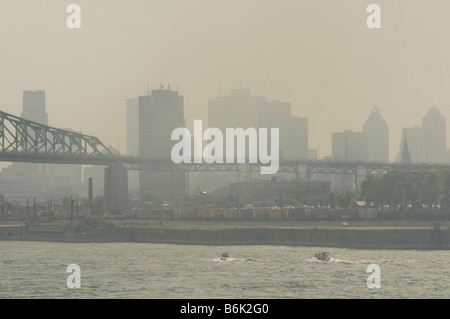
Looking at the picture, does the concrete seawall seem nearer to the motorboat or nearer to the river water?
the river water

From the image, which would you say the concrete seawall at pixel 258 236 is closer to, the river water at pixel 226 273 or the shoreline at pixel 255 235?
the shoreline at pixel 255 235

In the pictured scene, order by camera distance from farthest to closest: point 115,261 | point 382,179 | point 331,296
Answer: point 382,179
point 115,261
point 331,296

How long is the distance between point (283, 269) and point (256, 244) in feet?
130

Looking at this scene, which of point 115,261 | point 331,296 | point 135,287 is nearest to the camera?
point 331,296

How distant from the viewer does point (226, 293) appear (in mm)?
82938

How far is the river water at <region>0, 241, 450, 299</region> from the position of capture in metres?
84.4

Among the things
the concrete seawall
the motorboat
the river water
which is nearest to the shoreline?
the concrete seawall

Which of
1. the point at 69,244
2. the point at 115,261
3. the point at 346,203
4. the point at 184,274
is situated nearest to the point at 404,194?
the point at 346,203

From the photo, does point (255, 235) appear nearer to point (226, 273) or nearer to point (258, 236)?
point (258, 236)

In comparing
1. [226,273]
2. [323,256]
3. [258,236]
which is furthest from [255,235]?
[226,273]

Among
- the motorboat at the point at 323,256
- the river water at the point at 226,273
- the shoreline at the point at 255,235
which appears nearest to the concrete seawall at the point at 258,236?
the shoreline at the point at 255,235

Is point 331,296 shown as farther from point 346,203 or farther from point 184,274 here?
point 346,203

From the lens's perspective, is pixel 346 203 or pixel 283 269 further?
pixel 346 203

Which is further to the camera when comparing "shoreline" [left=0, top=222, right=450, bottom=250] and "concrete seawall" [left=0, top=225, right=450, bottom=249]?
"shoreline" [left=0, top=222, right=450, bottom=250]
